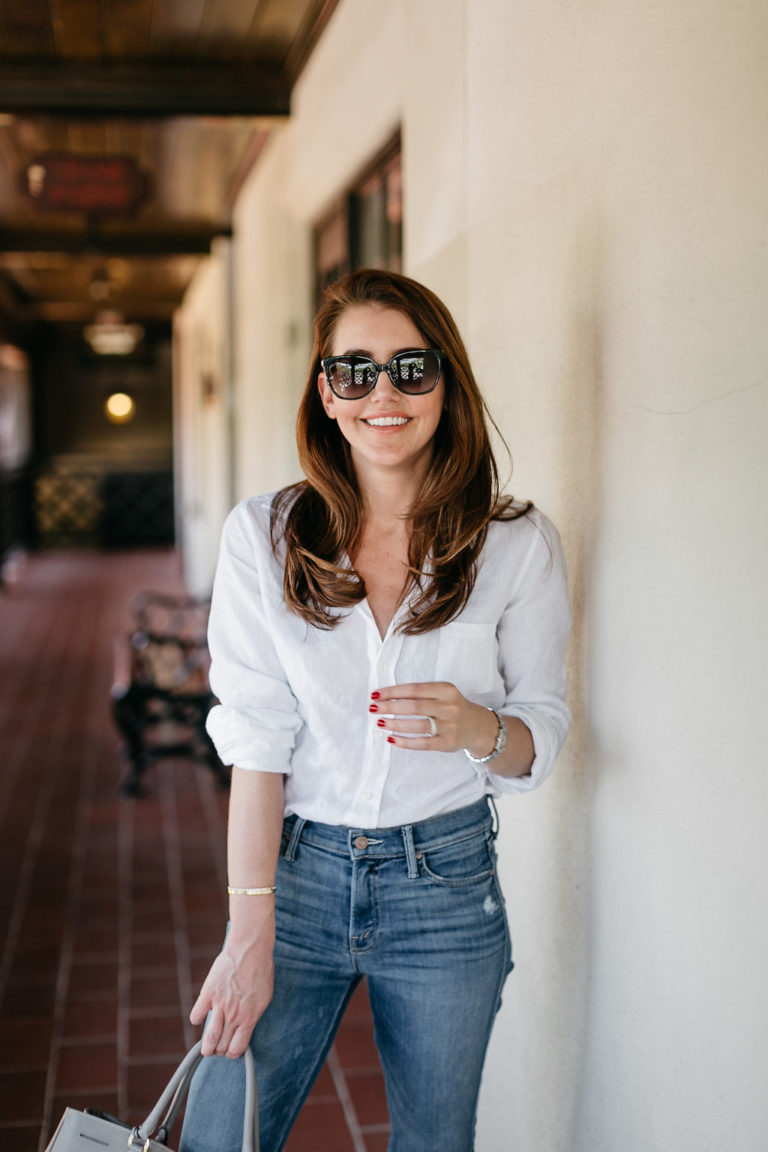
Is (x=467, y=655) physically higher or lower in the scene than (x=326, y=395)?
lower

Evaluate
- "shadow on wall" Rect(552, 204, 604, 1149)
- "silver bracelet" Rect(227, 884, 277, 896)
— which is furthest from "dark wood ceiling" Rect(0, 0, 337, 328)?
"silver bracelet" Rect(227, 884, 277, 896)

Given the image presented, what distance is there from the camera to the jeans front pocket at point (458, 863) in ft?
4.84

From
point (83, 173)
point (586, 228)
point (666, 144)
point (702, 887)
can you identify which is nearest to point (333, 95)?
point (83, 173)

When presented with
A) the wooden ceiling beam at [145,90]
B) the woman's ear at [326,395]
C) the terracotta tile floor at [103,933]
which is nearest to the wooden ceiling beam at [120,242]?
the terracotta tile floor at [103,933]

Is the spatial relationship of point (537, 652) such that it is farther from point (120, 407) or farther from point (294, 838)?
point (120, 407)

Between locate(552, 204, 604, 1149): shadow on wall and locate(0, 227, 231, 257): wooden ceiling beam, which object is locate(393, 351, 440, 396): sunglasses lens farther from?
locate(0, 227, 231, 257): wooden ceiling beam

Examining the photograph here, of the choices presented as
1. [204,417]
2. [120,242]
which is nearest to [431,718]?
[120,242]

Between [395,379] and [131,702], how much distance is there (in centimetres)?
404

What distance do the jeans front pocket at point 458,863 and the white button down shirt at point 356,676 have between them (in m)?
0.05

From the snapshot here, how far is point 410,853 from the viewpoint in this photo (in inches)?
57.6

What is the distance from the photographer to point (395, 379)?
146cm

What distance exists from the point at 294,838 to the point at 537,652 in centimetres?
40

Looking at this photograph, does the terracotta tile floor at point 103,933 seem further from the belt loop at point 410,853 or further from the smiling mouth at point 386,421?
the smiling mouth at point 386,421

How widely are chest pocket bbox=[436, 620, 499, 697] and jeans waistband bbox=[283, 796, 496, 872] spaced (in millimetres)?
174
